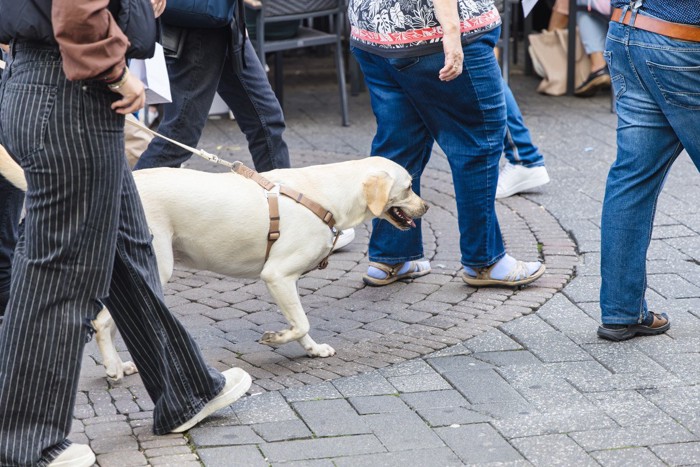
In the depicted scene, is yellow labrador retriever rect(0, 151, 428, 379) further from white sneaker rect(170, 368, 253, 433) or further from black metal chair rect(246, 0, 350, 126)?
black metal chair rect(246, 0, 350, 126)

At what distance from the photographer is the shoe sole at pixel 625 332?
459 centimetres

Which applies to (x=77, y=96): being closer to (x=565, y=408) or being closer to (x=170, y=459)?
(x=170, y=459)

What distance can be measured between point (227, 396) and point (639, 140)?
1.88 m

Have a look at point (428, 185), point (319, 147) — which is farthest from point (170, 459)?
point (319, 147)

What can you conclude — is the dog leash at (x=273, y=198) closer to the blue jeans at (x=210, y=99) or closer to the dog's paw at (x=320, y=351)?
the dog's paw at (x=320, y=351)

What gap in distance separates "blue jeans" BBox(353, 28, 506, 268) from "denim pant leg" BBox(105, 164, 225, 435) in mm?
1750

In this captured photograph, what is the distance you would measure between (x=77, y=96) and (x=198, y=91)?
231 centimetres

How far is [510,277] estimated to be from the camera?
531 centimetres

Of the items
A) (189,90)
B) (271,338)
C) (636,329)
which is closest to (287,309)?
(271,338)

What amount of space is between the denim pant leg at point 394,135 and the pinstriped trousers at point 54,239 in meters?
1.94

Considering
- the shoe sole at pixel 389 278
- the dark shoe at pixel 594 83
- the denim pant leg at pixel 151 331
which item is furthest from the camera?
the dark shoe at pixel 594 83

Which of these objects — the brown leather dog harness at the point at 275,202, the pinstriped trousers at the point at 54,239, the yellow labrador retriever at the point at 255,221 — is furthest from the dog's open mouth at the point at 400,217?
the pinstriped trousers at the point at 54,239

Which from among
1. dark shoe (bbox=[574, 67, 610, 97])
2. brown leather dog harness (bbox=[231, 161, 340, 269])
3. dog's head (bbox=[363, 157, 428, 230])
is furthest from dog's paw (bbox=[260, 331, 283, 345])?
dark shoe (bbox=[574, 67, 610, 97])

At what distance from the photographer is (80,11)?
293cm
